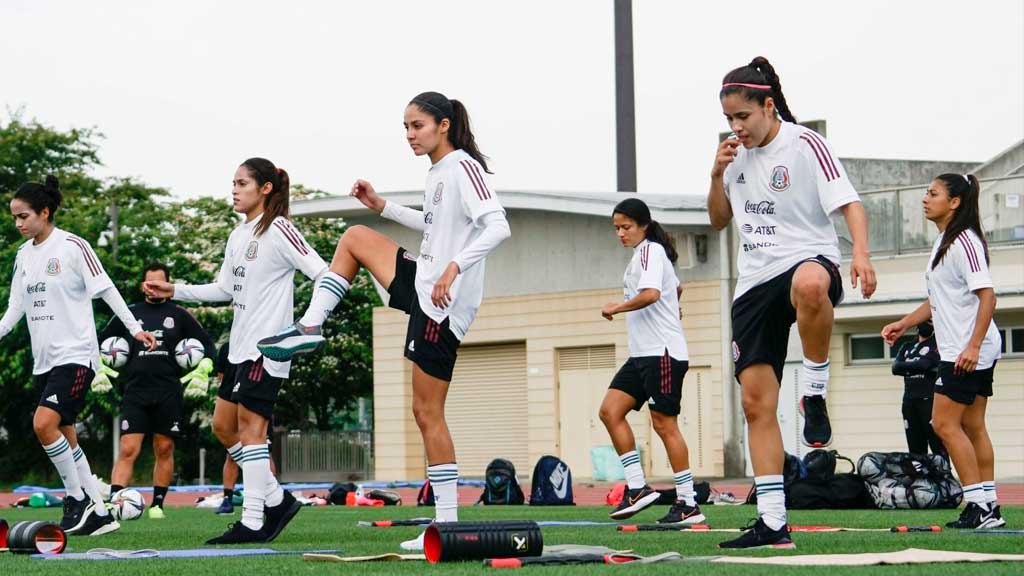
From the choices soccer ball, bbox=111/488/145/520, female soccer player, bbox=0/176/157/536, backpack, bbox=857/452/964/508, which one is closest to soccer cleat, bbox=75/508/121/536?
female soccer player, bbox=0/176/157/536

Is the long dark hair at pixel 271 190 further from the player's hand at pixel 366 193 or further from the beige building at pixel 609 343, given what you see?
the beige building at pixel 609 343

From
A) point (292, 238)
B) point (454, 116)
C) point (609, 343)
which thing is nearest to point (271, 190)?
point (292, 238)

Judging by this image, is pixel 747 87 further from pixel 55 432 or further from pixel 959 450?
pixel 55 432

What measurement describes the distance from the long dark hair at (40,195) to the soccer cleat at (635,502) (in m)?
4.72

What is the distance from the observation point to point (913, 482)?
15.1 meters

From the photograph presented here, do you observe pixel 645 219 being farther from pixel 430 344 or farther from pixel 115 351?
pixel 115 351

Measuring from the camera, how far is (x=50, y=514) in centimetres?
1611

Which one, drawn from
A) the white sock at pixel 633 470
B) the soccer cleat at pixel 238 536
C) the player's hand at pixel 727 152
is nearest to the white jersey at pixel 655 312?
the white sock at pixel 633 470

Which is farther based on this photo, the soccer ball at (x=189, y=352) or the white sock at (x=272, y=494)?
the soccer ball at (x=189, y=352)

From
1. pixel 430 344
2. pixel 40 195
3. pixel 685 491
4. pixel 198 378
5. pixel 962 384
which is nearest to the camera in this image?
pixel 430 344

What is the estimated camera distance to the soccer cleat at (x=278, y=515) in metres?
9.33

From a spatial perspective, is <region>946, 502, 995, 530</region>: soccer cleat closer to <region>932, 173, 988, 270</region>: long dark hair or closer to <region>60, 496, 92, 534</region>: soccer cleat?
<region>932, 173, 988, 270</region>: long dark hair

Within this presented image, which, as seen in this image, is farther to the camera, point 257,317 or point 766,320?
point 257,317

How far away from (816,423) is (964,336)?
11.3 ft
